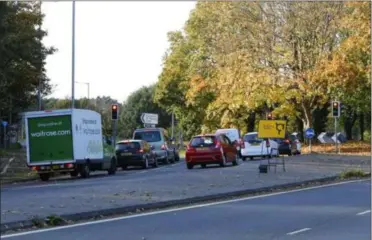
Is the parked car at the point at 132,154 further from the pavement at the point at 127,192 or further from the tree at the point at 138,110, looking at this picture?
the tree at the point at 138,110

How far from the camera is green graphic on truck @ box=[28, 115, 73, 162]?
27144 mm

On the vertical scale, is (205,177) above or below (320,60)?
below

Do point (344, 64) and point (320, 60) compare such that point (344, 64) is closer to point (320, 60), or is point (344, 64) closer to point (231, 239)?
point (320, 60)

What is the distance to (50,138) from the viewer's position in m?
27.3

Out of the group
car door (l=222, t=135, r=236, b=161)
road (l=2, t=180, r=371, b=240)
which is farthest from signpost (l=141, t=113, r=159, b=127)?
road (l=2, t=180, r=371, b=240)

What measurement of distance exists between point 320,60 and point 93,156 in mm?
22582

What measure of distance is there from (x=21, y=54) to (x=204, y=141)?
41.9ft

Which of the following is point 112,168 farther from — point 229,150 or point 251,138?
point 251,138

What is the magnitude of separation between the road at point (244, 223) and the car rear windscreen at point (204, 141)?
13.9 metres

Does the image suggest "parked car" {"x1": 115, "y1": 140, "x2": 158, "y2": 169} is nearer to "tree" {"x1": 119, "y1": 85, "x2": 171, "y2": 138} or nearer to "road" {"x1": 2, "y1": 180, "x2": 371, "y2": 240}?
"road" {"x1": 2, "y1": 180, "x2": 371, "y2": 240}

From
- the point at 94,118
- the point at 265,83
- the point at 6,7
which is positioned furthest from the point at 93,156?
the point at 265,83

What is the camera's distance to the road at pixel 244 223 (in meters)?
11.6

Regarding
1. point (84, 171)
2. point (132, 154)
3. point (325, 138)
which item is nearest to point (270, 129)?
point (84, 171)

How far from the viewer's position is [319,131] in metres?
63.9
